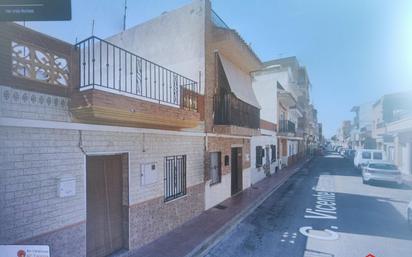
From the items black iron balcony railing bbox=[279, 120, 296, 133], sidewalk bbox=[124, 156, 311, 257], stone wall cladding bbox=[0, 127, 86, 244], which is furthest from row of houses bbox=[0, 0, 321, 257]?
black iron balcony railing bbox=[279, 120, 296, 133]

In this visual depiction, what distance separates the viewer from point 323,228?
749cm

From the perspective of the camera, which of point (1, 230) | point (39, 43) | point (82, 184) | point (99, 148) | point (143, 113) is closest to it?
point (1, 230)

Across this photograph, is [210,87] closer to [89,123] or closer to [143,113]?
[143,113]

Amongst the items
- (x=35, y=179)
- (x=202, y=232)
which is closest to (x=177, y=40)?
(x=202, y=232)

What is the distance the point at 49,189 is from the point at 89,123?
1.35 m

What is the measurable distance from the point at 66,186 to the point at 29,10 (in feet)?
9.75

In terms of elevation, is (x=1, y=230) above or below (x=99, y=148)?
below

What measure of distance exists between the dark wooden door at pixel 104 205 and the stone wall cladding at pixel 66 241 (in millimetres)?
449

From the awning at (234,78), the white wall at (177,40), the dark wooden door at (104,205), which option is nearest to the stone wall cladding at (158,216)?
the dark wooden door at (104,205)

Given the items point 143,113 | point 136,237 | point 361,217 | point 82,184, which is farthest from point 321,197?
point 82,184

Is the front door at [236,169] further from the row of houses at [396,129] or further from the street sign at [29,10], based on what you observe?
the row of houses at [396,129]

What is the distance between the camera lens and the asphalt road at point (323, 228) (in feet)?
19.8

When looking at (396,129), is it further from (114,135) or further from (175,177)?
(114,135)

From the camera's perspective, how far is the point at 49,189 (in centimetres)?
388
